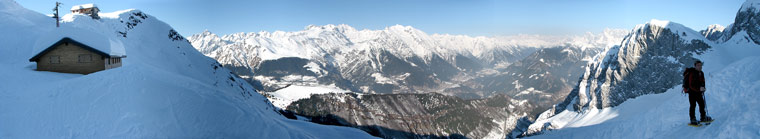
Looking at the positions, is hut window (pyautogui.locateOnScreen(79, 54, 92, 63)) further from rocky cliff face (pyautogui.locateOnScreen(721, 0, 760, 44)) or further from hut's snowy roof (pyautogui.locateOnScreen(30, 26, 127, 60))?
rocky cliff face (pyautogui.locateOnScreen(721, 0, 760, 44))

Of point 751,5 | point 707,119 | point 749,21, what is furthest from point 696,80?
Answer: point 751,5

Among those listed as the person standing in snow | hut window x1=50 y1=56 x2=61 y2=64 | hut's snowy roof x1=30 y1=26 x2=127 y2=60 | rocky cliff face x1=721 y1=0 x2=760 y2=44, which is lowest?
the person standing in snow

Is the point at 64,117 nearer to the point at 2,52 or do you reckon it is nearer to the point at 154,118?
the point at 154,118

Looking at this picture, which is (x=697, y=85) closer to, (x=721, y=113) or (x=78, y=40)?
(x=721, y=113)

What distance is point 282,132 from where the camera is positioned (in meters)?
35.5

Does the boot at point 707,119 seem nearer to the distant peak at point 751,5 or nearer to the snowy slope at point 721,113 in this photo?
the snowy slope at point 721,113

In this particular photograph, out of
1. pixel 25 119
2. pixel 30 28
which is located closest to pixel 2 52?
pixel 30 28

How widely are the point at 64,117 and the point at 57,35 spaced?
1611 cm

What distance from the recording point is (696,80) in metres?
19.5

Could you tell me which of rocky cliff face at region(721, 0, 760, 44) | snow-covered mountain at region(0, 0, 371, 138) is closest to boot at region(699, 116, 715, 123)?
snow-covered mountain at region(0, 0, 371, 138)

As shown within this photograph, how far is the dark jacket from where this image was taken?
1944 centimetres

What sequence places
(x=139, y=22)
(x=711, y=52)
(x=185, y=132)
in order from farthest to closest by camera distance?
1. (x=711, y=52)
2. (x=139, y=22)
3. (x=185, y=132)

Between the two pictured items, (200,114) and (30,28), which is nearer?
(200,114)

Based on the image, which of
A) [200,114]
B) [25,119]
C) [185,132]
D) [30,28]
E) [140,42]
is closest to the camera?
[25,119]
